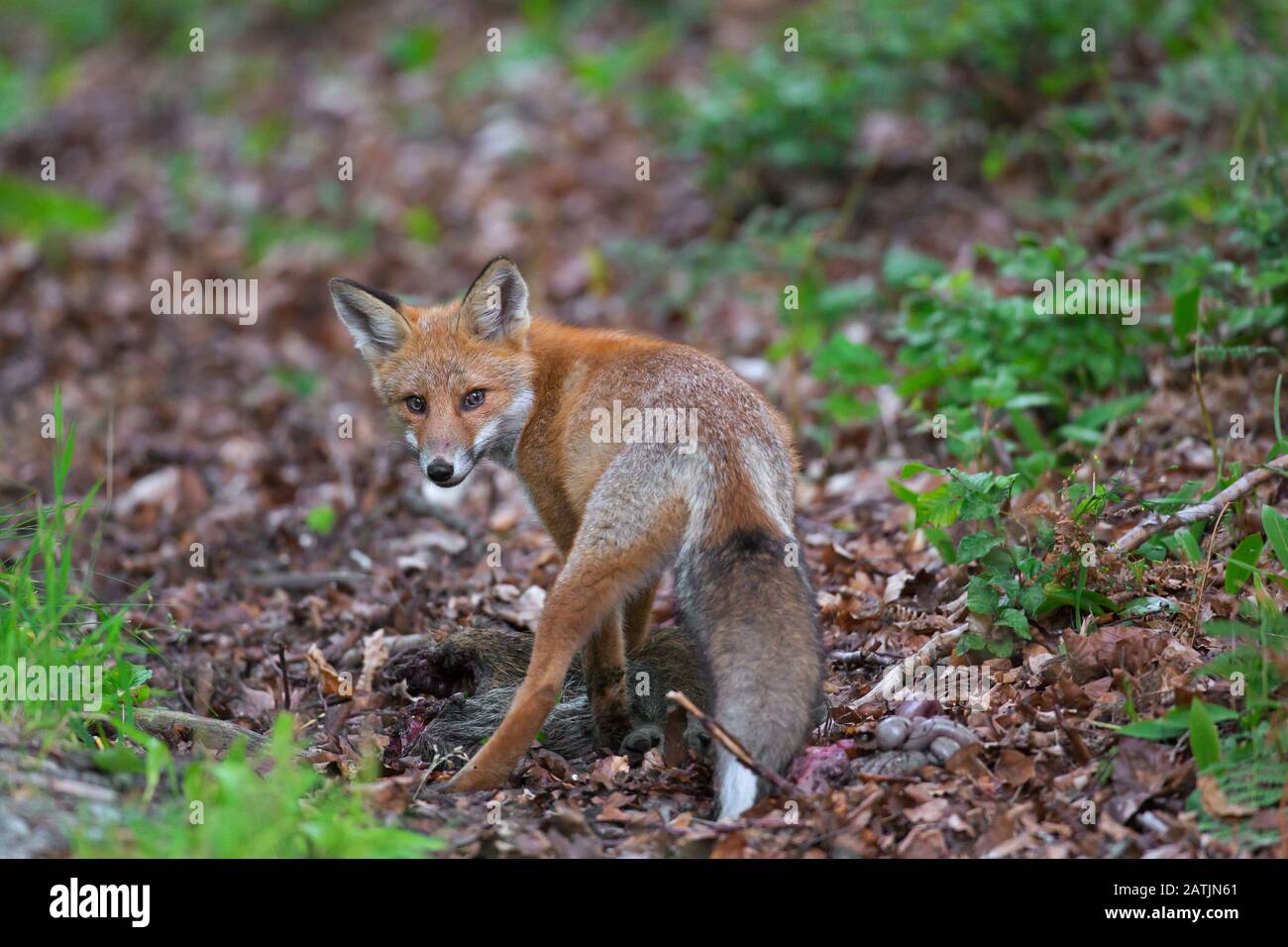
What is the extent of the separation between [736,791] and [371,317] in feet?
10.6

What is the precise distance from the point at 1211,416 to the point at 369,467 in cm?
605

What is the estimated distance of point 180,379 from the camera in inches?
466

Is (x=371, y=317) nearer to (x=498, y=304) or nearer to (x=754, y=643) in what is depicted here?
(x=498, y=304)

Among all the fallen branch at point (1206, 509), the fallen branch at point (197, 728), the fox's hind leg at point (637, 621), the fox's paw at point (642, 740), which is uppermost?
the fallen branch at point (1206, 509)

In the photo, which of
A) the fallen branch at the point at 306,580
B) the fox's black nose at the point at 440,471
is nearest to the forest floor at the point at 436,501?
the fallen branch at the point at 306,580

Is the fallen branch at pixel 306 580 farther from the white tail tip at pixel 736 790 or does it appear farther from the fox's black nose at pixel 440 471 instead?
the white tail tip at pixel 736 790

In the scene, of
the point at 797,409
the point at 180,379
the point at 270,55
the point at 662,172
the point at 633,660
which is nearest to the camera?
the point at 633,660

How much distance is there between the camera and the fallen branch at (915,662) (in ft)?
18.7

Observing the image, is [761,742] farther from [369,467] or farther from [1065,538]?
[369,467]

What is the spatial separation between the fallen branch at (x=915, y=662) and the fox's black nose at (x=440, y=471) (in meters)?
2.19

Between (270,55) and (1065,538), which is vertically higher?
(270,55)

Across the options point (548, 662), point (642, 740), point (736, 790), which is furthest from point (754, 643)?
point (642, 740)

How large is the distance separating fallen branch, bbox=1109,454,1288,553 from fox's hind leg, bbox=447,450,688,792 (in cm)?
231

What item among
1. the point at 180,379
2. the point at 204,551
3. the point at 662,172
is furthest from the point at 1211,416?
the point at 180,379
